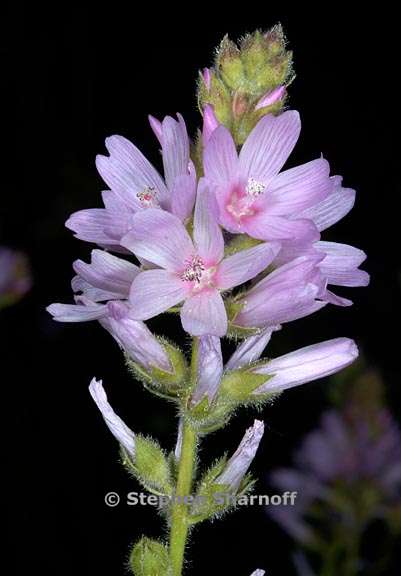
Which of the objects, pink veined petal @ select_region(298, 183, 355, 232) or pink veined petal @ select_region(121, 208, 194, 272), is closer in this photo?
pink veined petal @ select_region(121, 208, 194, 272)

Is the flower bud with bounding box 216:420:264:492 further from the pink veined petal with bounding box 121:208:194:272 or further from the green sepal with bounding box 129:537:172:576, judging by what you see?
the pink veined petal with bounding box 121:208:194:272

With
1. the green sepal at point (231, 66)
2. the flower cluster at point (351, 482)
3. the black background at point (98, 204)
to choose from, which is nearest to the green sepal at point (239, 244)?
the green sepal at point (231, 66)

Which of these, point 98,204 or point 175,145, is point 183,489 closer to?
point 175,145

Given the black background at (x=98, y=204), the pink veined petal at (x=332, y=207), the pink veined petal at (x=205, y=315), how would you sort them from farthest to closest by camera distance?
the black background at (x=98, y=204) → the pink veined petal at (x=332, y=207) → the pink veined petal at (x=205, y=315)

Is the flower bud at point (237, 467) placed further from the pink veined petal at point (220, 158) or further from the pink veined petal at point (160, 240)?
the pink veined petal at point (220, 158)

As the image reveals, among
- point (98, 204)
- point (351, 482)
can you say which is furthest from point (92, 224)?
point (98, 204)

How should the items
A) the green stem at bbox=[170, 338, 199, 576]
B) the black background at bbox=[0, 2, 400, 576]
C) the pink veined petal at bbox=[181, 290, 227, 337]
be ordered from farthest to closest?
the black background at bbox=[0, 2, 400, 576]
the green stem at bbox=[170, 338, 199, 576]
the pink veined petal at bbox=[181, 290, 227, 337]

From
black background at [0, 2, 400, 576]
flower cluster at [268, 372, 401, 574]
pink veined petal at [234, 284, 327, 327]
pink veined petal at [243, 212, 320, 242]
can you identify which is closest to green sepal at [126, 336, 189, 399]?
pink veined petal at [234, 284, 327, 327]
